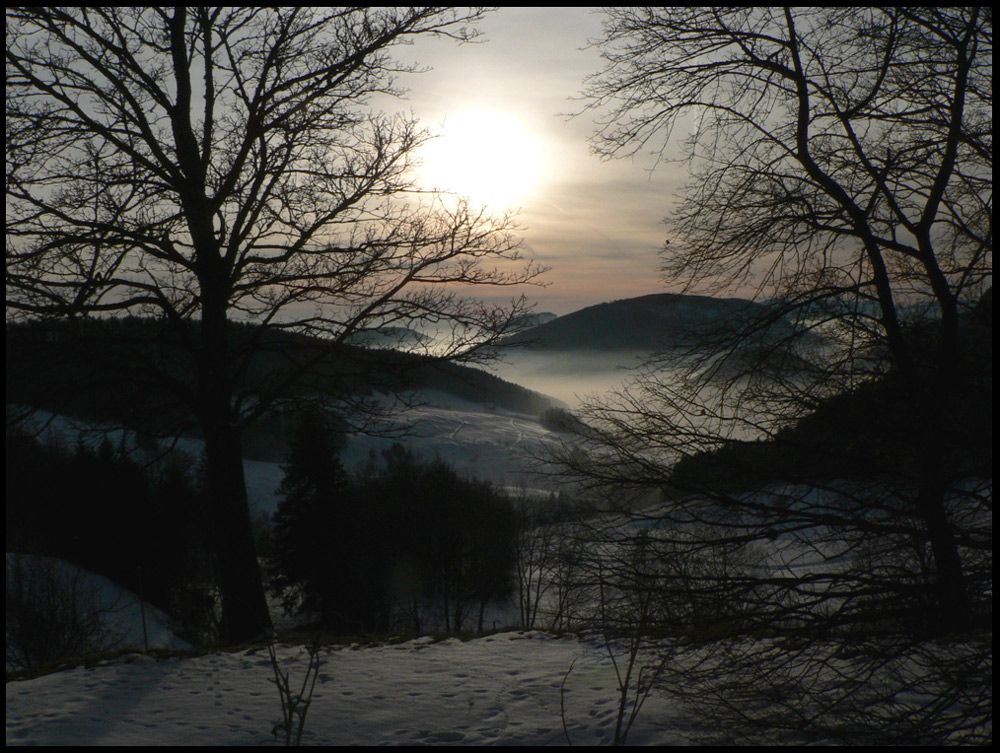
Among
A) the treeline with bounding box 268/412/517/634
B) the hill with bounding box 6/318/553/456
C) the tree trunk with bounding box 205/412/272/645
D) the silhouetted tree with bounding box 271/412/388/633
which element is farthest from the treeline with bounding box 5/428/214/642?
the tree trunk with bounding box 205/412/272/645

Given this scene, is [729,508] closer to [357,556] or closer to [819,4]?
[819,4]

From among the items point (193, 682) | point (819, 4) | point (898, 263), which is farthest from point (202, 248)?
point (898, 263)

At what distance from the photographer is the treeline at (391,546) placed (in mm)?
25734

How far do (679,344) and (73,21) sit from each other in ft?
24.1

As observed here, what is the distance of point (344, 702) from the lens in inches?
221

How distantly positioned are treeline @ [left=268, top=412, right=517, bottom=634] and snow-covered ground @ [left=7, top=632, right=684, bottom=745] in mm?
18209

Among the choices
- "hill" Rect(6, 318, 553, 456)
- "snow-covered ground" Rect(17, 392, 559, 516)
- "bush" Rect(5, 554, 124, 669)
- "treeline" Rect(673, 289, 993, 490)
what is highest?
"hill" Rect(6, 318, 553, 456)

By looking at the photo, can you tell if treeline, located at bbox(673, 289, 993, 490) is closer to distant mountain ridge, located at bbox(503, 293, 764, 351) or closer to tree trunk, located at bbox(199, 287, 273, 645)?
distant mountain ridge, located at bbox(503, 293, 764, 351)

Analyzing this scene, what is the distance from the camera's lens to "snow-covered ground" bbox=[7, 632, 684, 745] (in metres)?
4.94

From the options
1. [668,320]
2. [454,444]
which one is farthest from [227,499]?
[454,444]

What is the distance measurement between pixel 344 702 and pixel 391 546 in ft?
101

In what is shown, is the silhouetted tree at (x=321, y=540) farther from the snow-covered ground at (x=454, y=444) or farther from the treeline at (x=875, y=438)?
the snow-covered ground at (x=454, y=444)

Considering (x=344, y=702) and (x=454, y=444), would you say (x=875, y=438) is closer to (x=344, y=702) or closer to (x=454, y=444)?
(x=344, y=702)

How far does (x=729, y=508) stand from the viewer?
6.09 metres
